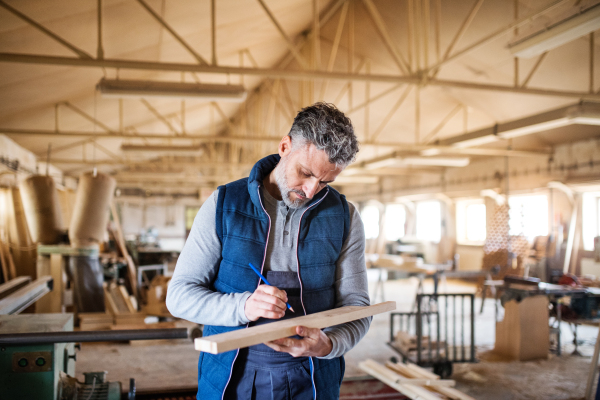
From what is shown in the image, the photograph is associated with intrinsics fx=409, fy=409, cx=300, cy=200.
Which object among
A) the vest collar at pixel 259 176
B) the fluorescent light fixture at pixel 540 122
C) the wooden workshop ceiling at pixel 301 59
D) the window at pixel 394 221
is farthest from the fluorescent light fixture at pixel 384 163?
the window at pixel 394 221

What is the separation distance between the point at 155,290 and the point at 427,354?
4.23 metres

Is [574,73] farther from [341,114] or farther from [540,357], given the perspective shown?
[341,114]

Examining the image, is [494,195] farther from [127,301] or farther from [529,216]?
[127,301]

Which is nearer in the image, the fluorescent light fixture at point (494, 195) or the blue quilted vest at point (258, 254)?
the blue quilted vest at point (258, 254)

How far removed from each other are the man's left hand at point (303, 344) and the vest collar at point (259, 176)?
0.43m

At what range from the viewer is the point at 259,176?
1.42 meters

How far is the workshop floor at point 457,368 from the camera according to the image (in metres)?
4.66

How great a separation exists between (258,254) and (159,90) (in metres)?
4.35

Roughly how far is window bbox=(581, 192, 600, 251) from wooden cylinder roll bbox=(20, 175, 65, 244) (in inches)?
414

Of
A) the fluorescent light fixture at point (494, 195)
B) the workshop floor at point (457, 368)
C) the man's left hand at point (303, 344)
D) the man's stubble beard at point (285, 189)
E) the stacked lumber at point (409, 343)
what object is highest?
the fluorescent light fixture at point (494, 195)

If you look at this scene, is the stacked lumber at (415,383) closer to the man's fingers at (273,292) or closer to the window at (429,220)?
the man's fingers at (273,292)

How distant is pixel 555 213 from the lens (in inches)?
379

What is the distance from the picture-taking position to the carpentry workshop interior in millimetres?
1407

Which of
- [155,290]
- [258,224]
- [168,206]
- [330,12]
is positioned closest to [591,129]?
[330,12]
